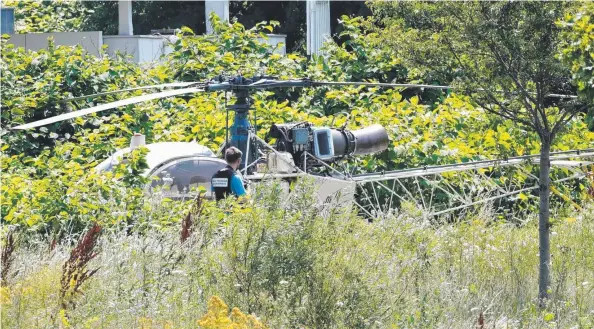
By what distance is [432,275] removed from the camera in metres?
8.38

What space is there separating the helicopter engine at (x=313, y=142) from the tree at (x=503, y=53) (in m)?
2.72

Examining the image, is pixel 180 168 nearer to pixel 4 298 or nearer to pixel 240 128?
pixel 240 128

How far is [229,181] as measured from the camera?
416 inches

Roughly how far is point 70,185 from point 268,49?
934 centimetres

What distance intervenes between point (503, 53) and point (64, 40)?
15.8 m

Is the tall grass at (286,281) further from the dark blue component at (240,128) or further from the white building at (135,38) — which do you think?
the white building at (135,38)

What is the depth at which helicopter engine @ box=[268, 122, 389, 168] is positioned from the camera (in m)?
11.9

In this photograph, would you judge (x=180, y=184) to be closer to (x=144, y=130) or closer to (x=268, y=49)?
(x=144, y=130)

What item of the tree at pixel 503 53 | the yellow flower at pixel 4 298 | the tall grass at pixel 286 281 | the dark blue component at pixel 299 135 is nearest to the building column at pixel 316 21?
the dark blue component at pixel 299 135

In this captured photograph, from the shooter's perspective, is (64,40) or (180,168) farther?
(64,40)

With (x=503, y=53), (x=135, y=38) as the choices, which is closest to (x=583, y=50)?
(x=503, y=53)

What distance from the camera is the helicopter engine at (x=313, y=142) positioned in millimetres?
11875

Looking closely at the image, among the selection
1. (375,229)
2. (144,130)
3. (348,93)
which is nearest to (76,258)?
(375,229)

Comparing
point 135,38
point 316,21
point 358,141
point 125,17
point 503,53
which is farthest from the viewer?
point 316,21
